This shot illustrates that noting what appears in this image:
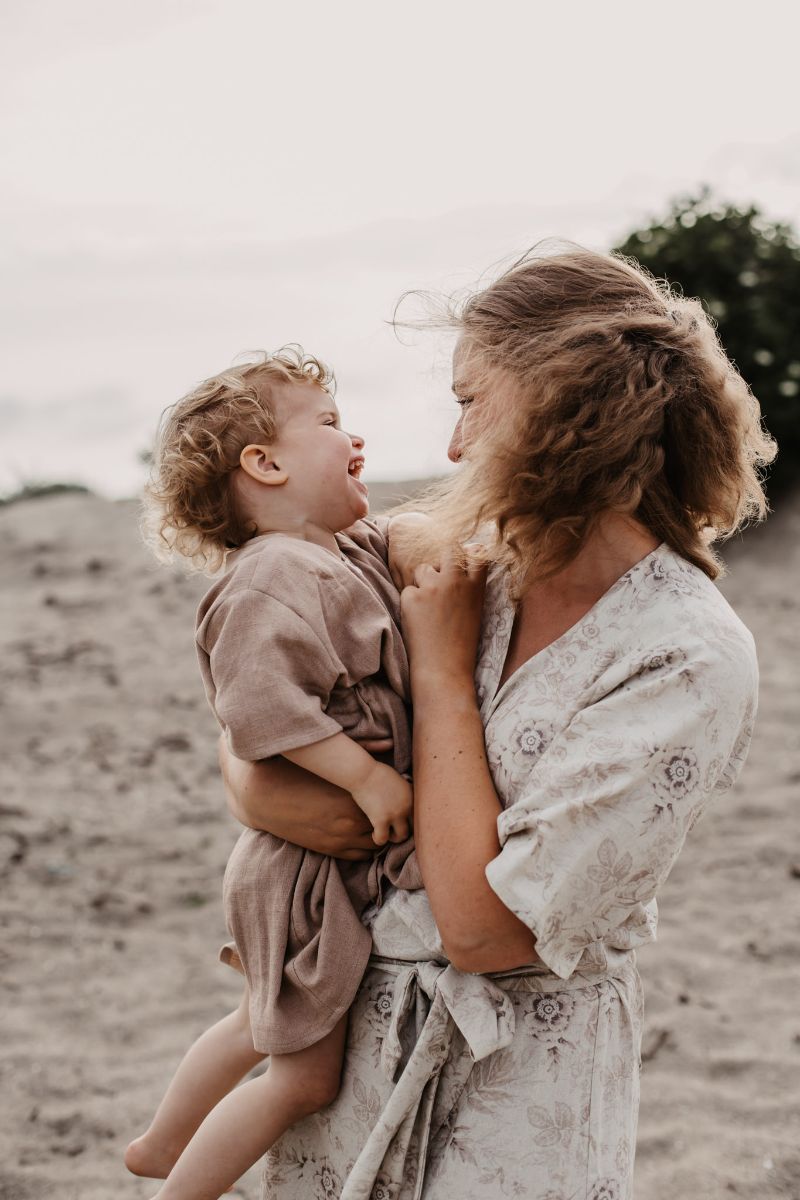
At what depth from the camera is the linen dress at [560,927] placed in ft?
5.44

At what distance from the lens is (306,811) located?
1.92 meters

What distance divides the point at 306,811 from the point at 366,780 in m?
0.12

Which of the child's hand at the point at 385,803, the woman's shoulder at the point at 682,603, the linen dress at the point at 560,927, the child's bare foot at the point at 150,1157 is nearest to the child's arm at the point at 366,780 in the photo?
the child's hand at the point at 385,803

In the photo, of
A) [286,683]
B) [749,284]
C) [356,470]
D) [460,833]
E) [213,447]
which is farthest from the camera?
[749,284]

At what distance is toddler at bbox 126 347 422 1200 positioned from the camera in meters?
1.88

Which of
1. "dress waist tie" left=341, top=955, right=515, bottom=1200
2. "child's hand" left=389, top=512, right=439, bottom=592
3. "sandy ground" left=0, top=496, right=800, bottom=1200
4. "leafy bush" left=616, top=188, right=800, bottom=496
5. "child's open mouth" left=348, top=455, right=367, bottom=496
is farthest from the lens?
"leafy bush" left=616, top=188, right=800, bottom=496

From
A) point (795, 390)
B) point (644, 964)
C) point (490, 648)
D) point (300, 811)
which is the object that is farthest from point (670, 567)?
point (795, 390)

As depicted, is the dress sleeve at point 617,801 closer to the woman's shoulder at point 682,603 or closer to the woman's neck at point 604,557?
the woman's shoulder at point 682,603

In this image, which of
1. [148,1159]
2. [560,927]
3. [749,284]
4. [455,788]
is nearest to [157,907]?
[148,1159]

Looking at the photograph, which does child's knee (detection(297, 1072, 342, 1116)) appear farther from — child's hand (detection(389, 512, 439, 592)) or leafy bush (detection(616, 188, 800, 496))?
leafy bush (detection(616, 188, 800, 496))

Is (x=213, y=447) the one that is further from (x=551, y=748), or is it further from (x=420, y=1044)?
(x=420, y=1044)

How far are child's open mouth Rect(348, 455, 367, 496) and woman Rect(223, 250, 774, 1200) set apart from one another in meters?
0.26

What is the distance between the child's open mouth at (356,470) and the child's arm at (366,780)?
1.68ft

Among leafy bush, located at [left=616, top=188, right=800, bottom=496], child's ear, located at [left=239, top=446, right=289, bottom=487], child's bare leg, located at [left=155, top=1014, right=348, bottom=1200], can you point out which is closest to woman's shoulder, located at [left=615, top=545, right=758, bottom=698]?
child's ear, located at [left=239, top=446, right=289, bottom=487]
